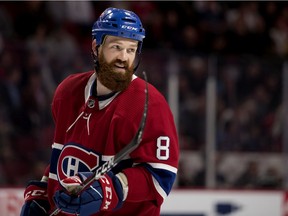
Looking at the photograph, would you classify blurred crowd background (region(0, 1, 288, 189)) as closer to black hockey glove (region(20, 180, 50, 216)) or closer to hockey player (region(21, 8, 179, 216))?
black hockey glove (region(20, 180, 50, 216))

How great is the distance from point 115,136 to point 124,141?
0.04 meters

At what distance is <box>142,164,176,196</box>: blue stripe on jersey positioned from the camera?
2.45 meters

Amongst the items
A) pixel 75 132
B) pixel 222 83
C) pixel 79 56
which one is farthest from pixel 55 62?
pixel 75 132

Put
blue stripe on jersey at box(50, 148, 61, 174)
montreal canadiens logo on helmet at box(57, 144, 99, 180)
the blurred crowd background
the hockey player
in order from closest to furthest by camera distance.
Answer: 1. the hockey player
2. montreal canadiens logo on helmet at box(57, 144, 99, 180)
3. blue stripe on jersey at box(50, 148, 61, 174)
4. the blurred crowd background

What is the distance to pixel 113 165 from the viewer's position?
7.64 ft

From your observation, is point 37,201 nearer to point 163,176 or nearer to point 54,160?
point 54,160

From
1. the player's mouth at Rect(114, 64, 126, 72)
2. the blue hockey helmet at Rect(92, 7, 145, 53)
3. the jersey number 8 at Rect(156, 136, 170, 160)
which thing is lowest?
the jersey number 8 at Rect(156, 136, 170, 160)

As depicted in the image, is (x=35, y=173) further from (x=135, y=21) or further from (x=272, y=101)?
(x=135, y=21)

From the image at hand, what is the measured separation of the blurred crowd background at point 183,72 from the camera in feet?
17.2

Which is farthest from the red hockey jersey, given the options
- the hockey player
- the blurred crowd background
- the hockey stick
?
the blurred crowd background

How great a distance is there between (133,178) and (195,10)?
454 cm

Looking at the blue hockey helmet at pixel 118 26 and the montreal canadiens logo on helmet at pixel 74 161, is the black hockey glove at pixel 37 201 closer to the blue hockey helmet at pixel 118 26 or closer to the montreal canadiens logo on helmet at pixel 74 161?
the montreal canadiens logo on helmet at pixel 74 161

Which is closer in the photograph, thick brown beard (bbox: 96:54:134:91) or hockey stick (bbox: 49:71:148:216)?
hockey stick (bbox: 49:71:148:216)

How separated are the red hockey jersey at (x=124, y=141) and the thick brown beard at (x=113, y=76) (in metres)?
0.03
